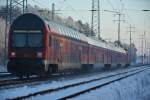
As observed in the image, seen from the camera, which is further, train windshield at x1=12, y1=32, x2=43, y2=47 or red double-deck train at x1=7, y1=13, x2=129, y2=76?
train windshield at x1=12, y1=32, x2=43, y2=47

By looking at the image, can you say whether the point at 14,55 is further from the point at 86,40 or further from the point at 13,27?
the point at 86,40

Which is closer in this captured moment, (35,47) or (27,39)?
(35,47)

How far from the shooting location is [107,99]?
46.6 feet

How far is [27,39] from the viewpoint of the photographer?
23734 mm

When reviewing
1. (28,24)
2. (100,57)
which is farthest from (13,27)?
(100,57)

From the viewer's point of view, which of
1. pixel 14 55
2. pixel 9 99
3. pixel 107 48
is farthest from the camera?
pixel 107 48

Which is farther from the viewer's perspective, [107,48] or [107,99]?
[107,48]

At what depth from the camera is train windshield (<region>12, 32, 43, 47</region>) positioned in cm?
2359

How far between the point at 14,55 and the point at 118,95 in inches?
380

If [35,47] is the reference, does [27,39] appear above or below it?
above

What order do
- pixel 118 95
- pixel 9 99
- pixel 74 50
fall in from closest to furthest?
pixel 9 99 → pixel 118 95 → pixel 74 50

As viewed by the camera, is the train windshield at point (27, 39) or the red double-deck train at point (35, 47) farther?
the train windshield at point (27, 39)

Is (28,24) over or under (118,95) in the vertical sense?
over

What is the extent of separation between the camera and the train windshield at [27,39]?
23594 millimetres
